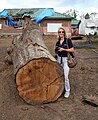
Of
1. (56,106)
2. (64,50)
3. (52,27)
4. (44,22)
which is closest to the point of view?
(56,106)

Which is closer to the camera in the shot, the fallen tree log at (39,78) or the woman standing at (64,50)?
the fallen tree log at (39,78)

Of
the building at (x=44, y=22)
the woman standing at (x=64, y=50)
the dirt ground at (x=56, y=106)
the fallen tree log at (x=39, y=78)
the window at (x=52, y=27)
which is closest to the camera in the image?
the dirt ground at (x=56, y=106)

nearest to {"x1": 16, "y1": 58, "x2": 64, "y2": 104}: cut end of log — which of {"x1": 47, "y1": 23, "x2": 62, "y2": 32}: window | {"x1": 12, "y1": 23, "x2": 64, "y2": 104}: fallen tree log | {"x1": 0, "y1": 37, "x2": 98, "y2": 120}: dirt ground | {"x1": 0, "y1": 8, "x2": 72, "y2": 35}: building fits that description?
{"x1": 12, "y1": 23, "x2": 64, "y2": 104}: fallen tree log

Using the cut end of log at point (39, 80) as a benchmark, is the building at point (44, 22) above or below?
above

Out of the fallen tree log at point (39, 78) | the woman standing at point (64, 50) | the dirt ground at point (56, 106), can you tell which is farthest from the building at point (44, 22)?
the fallen tree log at point (39, 78)

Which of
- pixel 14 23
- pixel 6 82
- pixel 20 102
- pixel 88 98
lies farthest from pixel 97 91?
pixel 14 23

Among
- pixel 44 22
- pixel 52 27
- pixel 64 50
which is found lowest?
pixel 64 50

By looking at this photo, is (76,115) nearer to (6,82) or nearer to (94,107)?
(94,107)

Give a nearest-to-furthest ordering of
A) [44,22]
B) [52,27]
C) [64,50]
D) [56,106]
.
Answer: [56,106] < [64,50] < [52,27] < [44,22]

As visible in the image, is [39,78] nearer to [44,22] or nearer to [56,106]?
[56,106]

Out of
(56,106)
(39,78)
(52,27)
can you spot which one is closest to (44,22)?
(52,27)

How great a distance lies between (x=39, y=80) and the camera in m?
5.31

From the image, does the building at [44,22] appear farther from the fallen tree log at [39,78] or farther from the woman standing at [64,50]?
the fallen tree log at [39,78]

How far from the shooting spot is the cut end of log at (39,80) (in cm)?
520
